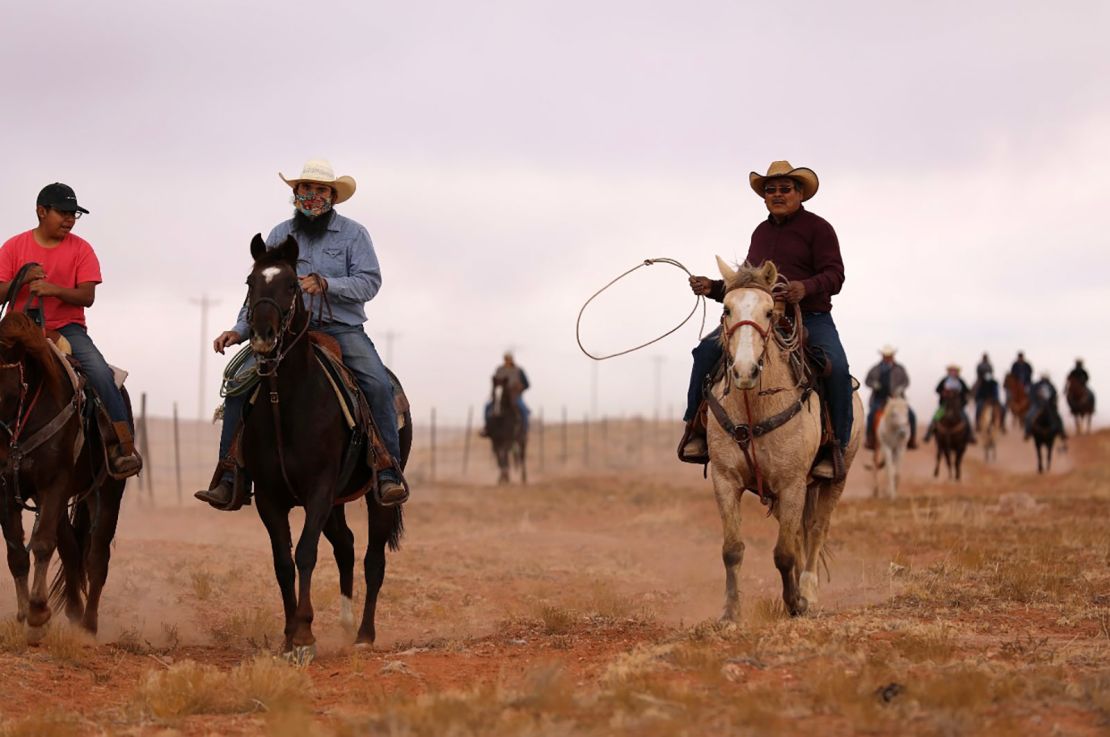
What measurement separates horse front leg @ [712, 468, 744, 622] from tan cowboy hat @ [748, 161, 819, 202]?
233 cm

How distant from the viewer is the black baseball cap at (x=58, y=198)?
419 inches

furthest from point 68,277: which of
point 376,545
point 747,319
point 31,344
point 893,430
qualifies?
point 893,430

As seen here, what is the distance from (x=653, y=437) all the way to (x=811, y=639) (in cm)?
6242

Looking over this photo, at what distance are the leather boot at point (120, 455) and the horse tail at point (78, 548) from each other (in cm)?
55

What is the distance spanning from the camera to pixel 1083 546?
16.4 meters

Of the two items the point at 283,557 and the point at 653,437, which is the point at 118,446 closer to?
the point at 283,557

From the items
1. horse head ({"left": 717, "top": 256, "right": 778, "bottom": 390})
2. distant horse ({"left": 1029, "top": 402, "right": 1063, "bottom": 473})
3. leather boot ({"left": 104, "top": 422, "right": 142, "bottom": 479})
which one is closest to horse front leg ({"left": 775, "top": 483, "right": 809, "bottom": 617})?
horse head ({"left": 717, "top": 256, "right": 778, "bottom": 390})

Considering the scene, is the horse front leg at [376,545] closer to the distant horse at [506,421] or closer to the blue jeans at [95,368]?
the blue jeans at [95,368]

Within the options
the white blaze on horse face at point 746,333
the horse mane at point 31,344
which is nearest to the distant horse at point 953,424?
the white blaze on horse face at point 746,333

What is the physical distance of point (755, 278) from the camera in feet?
32.7

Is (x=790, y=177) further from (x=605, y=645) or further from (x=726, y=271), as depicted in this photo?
(x=605, y=645)

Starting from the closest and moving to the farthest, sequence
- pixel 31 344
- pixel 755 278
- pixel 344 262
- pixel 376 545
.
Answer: pixel 755 278, pixel 31 344, pixel 344 262, pixel 376 545

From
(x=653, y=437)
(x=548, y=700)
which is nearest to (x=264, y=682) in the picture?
(x=548, y=700)

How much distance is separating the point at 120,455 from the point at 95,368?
26.1 inches
